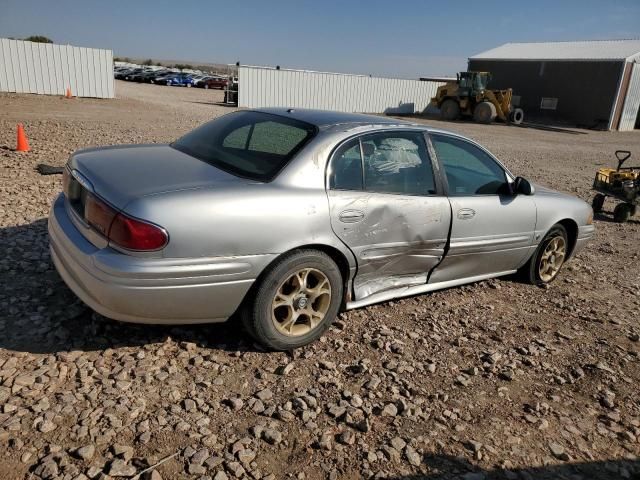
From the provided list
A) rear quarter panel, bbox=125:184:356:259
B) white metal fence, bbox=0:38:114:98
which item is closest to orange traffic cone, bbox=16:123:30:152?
rear quarter panel, bbox=125:184:356:259

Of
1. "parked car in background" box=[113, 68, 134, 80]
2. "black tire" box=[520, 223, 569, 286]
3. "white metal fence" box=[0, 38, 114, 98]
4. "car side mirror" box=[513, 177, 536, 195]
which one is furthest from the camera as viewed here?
"parked car in background" box=[113, 68, 134, 80]

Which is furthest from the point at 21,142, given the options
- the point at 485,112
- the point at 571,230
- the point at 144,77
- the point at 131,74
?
the point at 131,74

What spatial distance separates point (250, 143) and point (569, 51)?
4039cm

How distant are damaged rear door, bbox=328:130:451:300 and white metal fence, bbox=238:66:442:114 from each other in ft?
80.4

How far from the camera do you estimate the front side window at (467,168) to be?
13.4 feet

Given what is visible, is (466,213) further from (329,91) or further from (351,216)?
(329,91)

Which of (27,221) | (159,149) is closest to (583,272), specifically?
(159,149)

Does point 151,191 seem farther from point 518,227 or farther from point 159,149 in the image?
point 518,227

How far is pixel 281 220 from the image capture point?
3.06 meters

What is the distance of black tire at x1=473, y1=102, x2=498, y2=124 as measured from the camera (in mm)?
29094

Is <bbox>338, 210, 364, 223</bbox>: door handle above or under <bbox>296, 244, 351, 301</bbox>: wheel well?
above

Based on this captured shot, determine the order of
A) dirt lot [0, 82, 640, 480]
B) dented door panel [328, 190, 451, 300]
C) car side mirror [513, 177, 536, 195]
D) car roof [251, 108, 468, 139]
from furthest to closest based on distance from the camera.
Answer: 1. car side mirror [513, 177, 536, 195]
2. car roof [251, 108, 468, 139]
3. dented door panel [328, 190, 451, 300]
4. dirt lot [0, 82, 640, 480]

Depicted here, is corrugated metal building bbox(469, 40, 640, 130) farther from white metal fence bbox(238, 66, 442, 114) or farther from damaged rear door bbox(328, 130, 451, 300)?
damaged rear door bbox(328, 130, 451, 300)

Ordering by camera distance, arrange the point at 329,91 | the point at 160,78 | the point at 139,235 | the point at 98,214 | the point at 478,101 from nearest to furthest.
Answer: the point at 139,235
the point at 98,214
the point at 478,101
the point at 329,91
the point at 160,78
